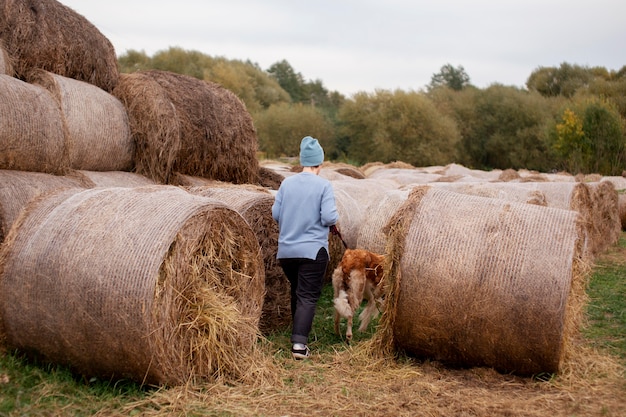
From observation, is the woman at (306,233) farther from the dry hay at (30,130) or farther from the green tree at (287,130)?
the green tree at (287,130)

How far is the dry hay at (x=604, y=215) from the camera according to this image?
45.6ft

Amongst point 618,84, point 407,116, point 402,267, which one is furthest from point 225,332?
point 618,84

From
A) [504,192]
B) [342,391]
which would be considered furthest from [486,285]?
[504,192]

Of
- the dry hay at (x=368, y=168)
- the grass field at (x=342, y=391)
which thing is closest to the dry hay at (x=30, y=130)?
the grass field at (x=342, y=391)

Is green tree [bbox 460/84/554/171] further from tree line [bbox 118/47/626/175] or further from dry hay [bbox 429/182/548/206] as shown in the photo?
dry hay [bbox 429/182/548/206]

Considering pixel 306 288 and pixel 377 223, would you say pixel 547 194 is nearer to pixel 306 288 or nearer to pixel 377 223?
pixel 377 223

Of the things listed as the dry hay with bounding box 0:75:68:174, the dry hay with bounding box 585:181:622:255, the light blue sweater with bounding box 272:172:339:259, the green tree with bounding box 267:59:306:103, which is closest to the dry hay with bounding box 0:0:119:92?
the dry hay with bounding box 0:75:68:174

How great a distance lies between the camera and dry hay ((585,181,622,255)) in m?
13.9

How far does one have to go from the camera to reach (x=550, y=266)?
5.79 m

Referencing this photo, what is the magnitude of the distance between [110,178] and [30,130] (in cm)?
156

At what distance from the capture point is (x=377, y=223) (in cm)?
895

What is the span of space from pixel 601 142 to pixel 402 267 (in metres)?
38.4

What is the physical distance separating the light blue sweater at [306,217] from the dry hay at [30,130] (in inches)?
115

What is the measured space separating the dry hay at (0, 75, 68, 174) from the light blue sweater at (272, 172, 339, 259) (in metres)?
2.92
